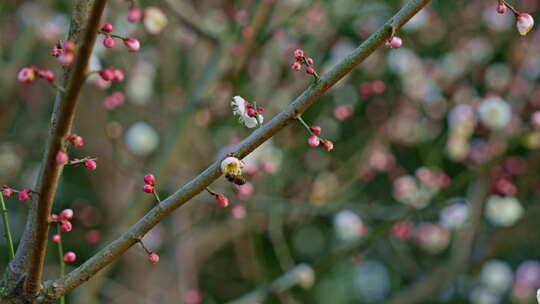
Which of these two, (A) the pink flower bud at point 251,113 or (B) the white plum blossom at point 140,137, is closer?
(A) the pink flower bud at point 251,113

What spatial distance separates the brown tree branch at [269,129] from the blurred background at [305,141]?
1791 millimetres

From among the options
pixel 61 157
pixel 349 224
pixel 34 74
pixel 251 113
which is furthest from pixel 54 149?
pixel 349 224

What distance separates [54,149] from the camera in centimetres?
127

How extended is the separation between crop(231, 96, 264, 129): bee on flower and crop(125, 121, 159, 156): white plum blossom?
9.26 ft

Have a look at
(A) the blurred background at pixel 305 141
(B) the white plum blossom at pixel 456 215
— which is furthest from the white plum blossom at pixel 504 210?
(B) the white plum blossom at pixel 456 215

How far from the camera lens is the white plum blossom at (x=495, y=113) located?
388 centimetres

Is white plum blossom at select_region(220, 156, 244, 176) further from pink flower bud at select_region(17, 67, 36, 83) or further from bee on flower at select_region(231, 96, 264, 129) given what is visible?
pink flower bud at select_region(17, 67, 36, 83)

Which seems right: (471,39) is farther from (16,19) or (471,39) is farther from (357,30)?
(16,19)

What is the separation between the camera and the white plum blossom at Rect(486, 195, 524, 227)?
3938 millimetres

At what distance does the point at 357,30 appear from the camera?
455 cm

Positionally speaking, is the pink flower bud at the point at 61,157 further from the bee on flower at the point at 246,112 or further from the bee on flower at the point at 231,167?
the bee on flower at the point at 246,112

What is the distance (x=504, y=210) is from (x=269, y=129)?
2893mm

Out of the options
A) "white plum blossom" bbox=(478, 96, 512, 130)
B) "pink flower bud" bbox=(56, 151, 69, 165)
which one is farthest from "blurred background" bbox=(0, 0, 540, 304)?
"pink flower bud" bbox=(56, 151, 69, 165)

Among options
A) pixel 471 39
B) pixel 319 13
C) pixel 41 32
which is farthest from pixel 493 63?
pixel 41 32
